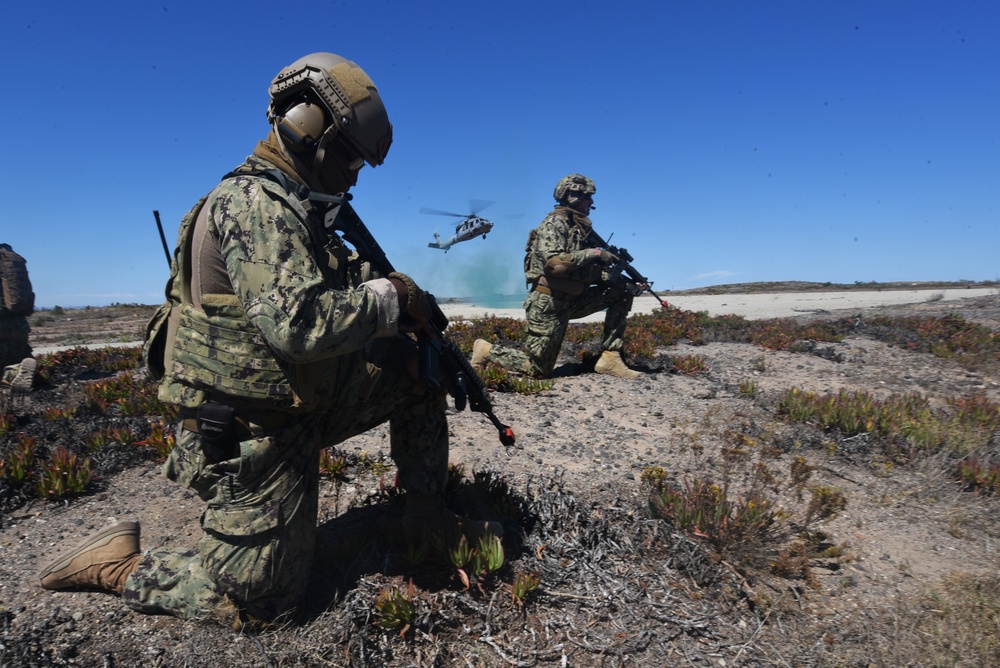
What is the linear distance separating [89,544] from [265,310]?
1761 mm

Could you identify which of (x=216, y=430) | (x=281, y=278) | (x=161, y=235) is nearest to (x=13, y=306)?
(x=161, y=235)

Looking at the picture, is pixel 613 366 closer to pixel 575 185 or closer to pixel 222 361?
pixel 575 185

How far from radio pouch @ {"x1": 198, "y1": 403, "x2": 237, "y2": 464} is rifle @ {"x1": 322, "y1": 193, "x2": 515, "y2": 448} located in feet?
2.97

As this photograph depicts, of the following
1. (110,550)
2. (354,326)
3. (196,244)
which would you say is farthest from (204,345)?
(110,550)

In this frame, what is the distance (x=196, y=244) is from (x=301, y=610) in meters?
1.78

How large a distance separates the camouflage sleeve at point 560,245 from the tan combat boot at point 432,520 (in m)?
4.90

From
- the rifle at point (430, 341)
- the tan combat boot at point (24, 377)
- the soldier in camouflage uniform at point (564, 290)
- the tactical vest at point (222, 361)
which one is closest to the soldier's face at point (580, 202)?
the soldier in camouflage uniform at point (564, 290)

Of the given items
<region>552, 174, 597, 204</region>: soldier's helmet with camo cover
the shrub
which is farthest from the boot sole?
<region>552, 174, 597, 204</region>: soldier's helmet with camo cover

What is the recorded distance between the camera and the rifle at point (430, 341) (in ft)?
9.26

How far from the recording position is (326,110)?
2721 millimetres

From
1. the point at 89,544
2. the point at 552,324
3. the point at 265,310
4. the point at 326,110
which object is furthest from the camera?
the point at 552,324

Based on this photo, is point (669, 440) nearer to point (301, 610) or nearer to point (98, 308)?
point (301, 610)

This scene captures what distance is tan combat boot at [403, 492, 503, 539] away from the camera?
3270 mm

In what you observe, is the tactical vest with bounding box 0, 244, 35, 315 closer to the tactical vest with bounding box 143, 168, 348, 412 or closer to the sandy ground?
the tactical vest with bounding box 143, 168, 348, 412
